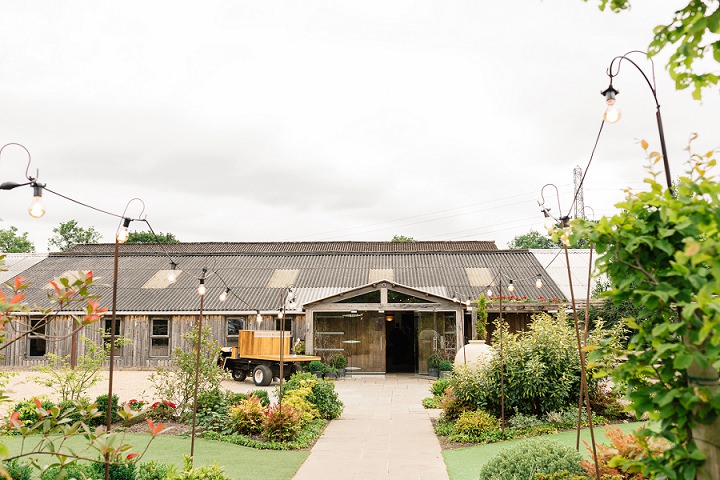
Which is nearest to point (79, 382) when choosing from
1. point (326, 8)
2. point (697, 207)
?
point (326, 8)

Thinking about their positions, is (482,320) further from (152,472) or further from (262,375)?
(152,472)

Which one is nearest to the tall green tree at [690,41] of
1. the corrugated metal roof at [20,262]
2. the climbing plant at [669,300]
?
the climbing plant at [669,300]

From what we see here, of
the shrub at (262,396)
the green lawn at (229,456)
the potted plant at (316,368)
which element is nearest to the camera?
the green lawn at (229,456)

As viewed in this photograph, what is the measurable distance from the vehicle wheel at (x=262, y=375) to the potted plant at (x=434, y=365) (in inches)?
252

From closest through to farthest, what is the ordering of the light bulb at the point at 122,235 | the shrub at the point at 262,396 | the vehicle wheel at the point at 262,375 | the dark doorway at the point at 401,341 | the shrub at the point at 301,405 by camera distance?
the light bulb at the point at 122,235, the shrub at the point at 301,405, the shrub at the point at 262,396, the vehicle wheel at the point at 262,375, the dark doorway at the point at 401,341

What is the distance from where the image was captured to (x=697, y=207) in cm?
243

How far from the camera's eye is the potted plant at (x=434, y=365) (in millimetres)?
20755

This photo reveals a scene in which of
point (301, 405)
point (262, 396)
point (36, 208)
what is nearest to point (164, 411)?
point (262, 396)

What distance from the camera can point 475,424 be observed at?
9992 millimetres

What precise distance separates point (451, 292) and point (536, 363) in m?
14.0

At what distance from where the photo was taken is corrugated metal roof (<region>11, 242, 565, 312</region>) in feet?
80.6

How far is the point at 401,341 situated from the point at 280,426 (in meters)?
14.3

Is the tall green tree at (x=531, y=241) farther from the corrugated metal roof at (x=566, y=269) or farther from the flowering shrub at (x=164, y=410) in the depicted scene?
the flowering shrub at (x=164, y=410)

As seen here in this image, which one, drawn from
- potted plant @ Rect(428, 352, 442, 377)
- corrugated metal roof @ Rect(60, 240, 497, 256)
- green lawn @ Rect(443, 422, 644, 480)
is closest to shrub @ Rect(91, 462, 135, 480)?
green lawn @ Rect(443, 422, 644, 480)
